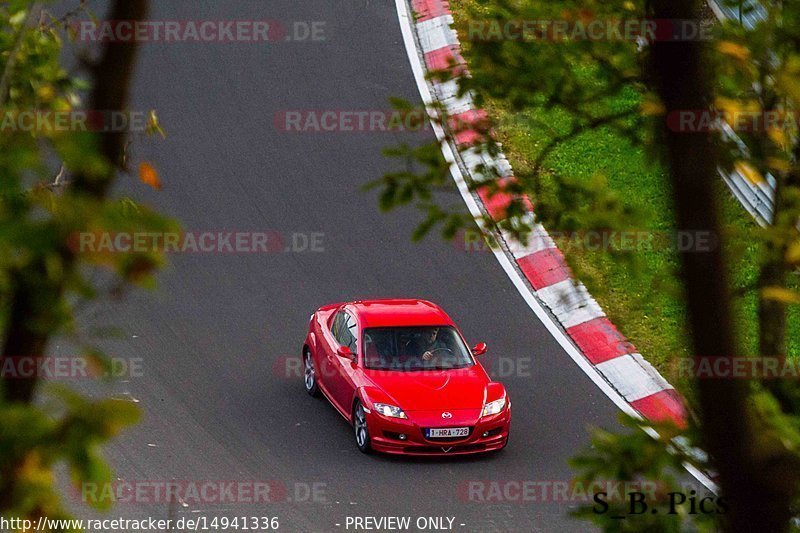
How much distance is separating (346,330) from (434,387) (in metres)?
1.36

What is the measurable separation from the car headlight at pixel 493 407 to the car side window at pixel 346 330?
1.62m

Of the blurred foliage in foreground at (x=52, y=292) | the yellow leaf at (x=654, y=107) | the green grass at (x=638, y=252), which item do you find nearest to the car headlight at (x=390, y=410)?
the green grass at (x=638, y=252)

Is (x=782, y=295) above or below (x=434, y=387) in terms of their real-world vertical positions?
above

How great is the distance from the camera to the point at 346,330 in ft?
42.4

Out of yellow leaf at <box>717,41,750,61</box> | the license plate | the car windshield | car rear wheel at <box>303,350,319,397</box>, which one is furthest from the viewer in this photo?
car rear wheel at <box>303,350,319,397</box>

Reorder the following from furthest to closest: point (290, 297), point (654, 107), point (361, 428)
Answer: point (290, 297), point (361, 428), point (654, 107)

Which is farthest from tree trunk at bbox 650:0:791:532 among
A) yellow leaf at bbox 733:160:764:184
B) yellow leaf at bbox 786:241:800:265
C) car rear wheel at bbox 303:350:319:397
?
car rear wheel at bbox 303:350:319:397

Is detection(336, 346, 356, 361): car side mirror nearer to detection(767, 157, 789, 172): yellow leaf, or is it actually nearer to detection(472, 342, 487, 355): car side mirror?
detection(472, 342, 487, 355): car side mirror

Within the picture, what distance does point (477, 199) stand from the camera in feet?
53.7

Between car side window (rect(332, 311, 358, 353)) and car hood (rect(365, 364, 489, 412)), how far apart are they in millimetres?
503

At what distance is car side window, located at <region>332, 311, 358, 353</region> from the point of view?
12688 mm

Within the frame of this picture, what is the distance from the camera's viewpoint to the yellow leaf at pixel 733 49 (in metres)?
4.25

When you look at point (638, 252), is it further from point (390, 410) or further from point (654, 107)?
point (654, 107)

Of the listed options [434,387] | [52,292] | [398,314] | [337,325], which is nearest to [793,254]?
[52,292]
